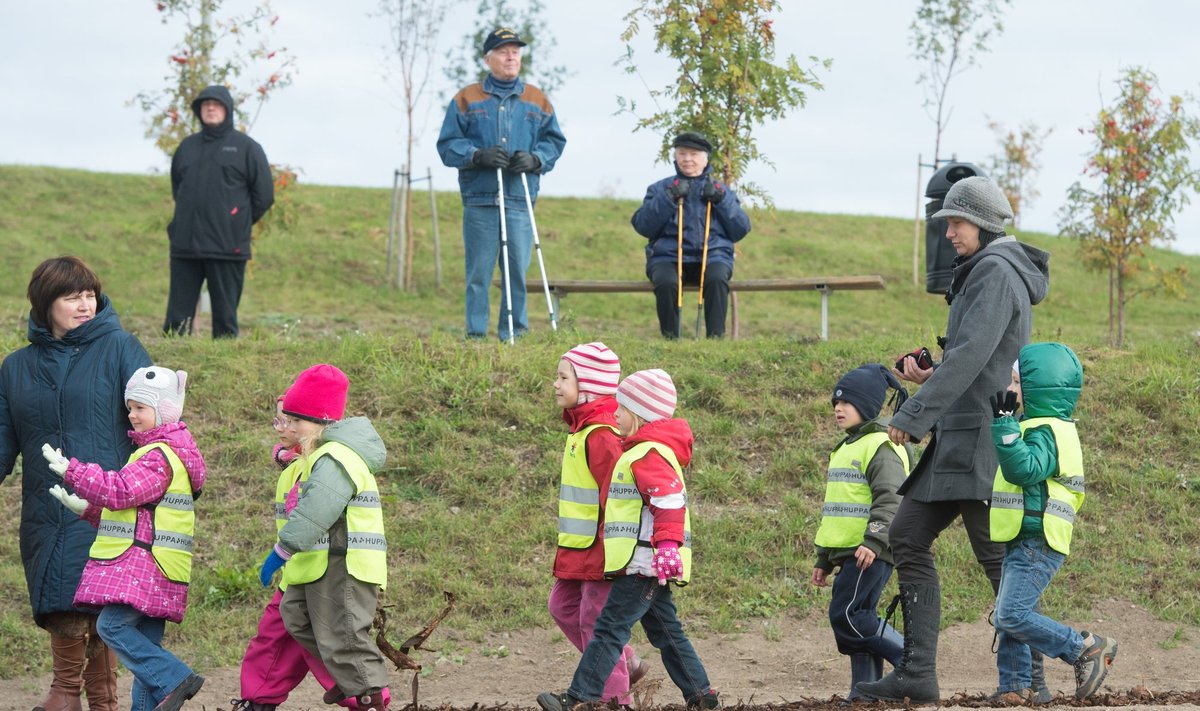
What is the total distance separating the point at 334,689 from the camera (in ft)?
18.6

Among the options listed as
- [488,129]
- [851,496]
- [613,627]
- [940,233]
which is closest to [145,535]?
[613,627]

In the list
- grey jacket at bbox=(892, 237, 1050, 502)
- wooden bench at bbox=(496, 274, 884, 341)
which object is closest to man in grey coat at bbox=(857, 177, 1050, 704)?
grey jacket at bbox=(892, 237, 1050, 502)

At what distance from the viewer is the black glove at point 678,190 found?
36.6 feet

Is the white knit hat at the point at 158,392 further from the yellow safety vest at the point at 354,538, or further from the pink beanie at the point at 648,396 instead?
the pink beanie at the point at 648,396

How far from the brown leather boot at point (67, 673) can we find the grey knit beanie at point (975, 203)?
4276 mm

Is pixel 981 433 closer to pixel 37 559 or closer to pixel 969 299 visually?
pixel 969 299

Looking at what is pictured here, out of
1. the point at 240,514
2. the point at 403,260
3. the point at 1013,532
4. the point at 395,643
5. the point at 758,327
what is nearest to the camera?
the point at 1013,532

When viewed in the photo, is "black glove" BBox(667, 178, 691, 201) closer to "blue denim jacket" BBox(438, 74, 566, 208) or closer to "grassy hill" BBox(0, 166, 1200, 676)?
"blue denim jacket" BBox(438, 74, 566, 208)

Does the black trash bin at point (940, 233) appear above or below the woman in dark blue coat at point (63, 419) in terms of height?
above

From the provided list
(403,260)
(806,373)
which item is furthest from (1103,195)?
(403,260)

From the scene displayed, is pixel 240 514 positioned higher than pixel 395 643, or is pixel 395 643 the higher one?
pixel 240 514

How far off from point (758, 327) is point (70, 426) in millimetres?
12055

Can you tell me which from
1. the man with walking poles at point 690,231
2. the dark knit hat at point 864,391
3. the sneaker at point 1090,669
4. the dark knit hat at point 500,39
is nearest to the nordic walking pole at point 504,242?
the dark knit hat at point 500,39

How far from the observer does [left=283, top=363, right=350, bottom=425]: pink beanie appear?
5656 mm
